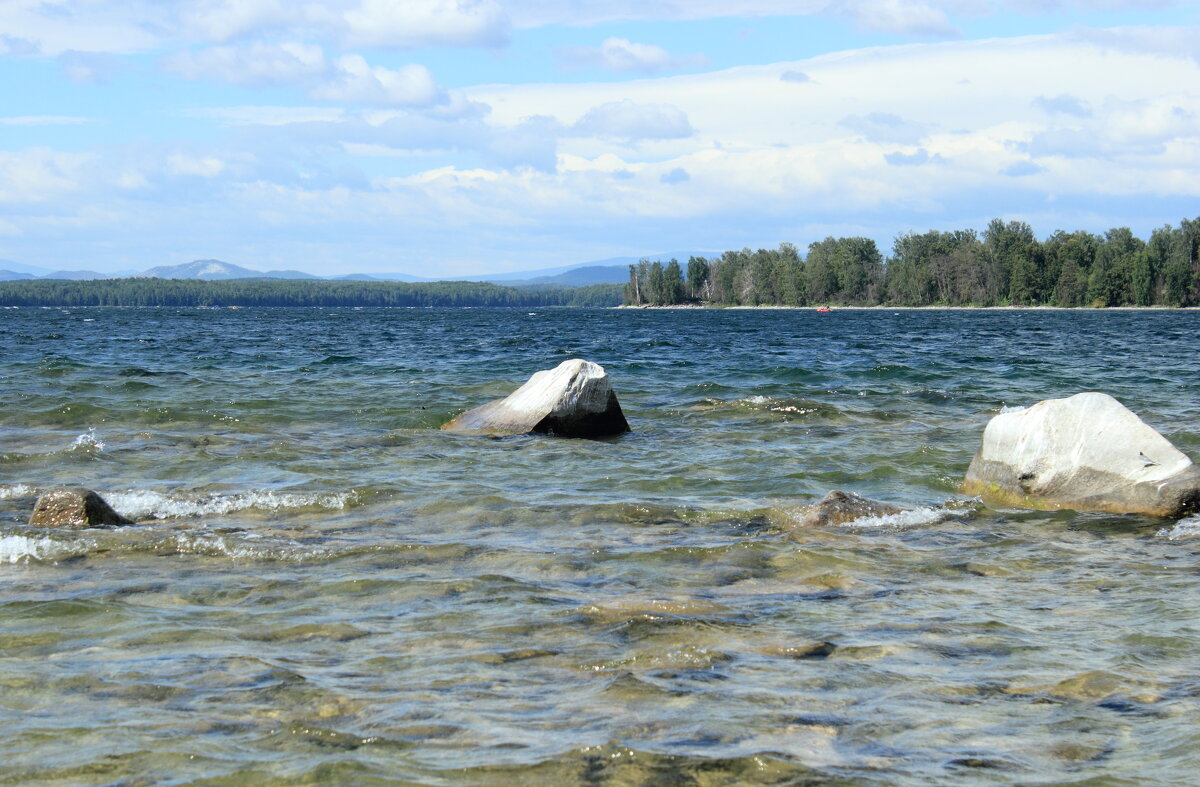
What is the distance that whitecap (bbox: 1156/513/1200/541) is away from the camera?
7941 mm

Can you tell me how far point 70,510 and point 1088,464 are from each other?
861 cm

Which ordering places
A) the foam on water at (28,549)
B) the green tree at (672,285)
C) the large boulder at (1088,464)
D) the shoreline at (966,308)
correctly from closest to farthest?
the foam on water at (28,549), the large boulder at (1088,464), the shoreline at (966,308), the green tree at (672,285)

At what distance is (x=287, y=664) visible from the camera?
4863mm

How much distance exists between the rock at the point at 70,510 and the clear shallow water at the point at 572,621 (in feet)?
0.93

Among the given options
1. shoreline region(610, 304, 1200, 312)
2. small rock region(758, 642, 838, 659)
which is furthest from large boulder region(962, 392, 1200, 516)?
shoreline region(610, 304, 1200, 312)

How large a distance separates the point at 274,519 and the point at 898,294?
151 meters

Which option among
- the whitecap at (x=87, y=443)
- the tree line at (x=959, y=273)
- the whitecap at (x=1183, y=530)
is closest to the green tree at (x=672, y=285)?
the tree line at (x=959, y=273)

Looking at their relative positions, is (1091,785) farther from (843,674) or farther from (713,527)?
(713,527)

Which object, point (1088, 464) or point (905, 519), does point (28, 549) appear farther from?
point (1088, 464)

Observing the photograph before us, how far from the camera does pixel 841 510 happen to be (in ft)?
28.1

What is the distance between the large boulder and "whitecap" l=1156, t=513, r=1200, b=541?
0.25 meters

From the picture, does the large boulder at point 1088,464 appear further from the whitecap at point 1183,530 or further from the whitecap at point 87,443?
the whitecap at point 87,443

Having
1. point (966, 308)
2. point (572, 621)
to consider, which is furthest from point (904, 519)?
point (966, 308)

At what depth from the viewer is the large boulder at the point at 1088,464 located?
870 centimetres
